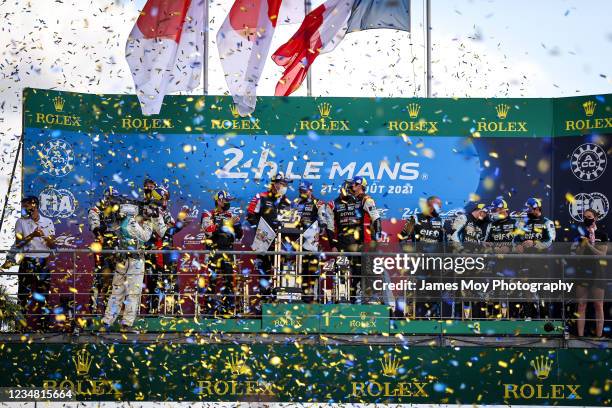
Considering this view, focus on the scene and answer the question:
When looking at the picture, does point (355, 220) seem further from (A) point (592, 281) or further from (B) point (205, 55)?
(B) point (205, 55)

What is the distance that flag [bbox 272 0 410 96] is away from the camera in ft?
57.0

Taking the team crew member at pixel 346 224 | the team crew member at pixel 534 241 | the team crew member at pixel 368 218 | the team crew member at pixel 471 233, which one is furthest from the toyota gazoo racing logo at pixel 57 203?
the team crew member at pixel 534 241

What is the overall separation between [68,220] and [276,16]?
469cm

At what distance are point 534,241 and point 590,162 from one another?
3.22 metres

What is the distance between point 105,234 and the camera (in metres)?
15.3

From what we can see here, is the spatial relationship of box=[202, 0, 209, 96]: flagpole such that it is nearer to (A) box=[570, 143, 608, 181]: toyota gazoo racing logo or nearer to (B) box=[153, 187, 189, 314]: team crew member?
(B) box=[153, 187, 189, 314]: team crew member

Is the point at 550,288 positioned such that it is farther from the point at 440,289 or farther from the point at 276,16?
the point at 276,16

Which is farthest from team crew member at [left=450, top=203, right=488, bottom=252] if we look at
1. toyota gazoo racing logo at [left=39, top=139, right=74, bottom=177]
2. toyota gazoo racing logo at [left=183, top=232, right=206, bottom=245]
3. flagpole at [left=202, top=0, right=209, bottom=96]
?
toyota gazoo racing logo at [left=39, top=139, right=74, bottom=177]

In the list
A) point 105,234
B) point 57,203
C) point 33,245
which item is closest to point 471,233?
point 105,234

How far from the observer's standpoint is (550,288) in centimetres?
1437

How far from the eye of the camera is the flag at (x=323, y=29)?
57.0 ft

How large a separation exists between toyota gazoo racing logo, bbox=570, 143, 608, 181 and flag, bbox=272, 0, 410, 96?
3778mm

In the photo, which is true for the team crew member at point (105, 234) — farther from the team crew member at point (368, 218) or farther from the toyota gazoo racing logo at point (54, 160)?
the team crew member at point (368, 218)

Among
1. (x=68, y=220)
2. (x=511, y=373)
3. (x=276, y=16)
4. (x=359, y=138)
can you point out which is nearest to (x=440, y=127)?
(x=359, y=138)
